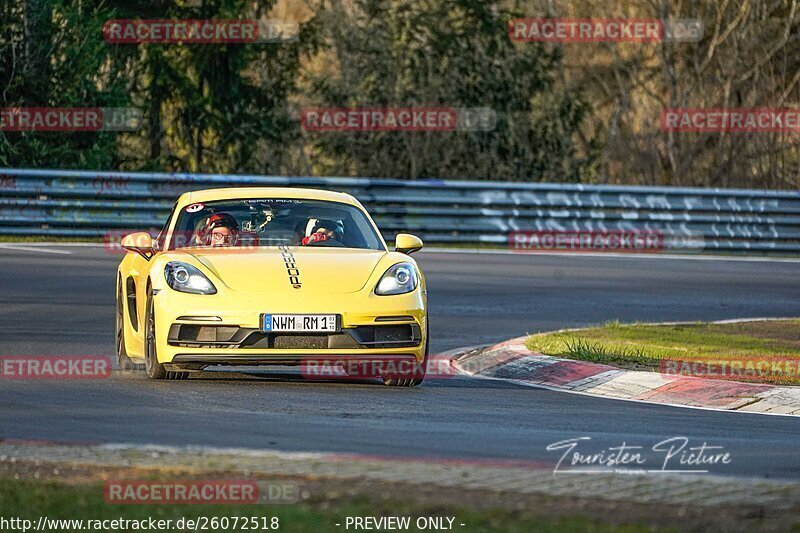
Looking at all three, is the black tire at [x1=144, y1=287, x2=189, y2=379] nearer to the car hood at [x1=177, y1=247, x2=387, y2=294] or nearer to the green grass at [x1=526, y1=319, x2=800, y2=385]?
the car hood at [x1=177, y1=247, x2=387, y2=294]

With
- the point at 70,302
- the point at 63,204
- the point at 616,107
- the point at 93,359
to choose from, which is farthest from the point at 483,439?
the point at 616,107

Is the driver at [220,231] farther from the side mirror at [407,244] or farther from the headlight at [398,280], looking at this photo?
the headlight at [398,280]

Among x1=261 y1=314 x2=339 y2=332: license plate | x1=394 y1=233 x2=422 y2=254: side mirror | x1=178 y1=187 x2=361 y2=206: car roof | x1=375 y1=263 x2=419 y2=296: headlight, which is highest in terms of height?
x1=178 y1=187 x2=361 y2=206: car roof

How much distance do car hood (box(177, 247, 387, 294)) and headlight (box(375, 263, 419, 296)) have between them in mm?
112

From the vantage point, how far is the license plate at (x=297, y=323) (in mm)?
11148

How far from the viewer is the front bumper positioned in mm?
11148

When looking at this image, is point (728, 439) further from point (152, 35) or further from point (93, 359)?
point (152, 35)

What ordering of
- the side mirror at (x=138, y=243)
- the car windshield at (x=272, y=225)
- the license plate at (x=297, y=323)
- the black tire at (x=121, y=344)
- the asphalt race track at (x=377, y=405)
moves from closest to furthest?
the asphalt race track at (x=377, y=405), the license plate at (x=297, y=323), the side mirror at (x=138, y=243), the car windshield at (x=272, y=225), the black tire at (x=121, y=344)

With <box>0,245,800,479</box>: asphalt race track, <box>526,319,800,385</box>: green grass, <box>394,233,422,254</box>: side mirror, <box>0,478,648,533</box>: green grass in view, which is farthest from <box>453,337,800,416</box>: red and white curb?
<box>0,478,648,533</box>: green grass

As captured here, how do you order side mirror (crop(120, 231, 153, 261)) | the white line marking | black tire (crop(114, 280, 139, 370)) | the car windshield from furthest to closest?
the white line marking < black tire (crop(114, 280, 139, 370)) < the car windshield < side mirror (crop(120, 231, 153, 261))

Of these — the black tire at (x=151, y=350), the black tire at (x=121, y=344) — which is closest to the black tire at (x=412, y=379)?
the black tire at (x=151, y=350)

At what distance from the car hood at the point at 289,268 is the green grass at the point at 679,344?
2506 mm

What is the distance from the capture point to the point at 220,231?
12375 millimetres

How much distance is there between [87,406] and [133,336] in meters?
2.50
